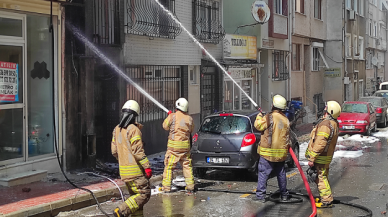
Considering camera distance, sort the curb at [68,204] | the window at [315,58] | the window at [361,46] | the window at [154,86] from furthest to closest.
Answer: the window at [361,46] → the window at [315,58] → the window at [154,86] → the curb at [68,204]

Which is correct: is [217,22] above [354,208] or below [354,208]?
above

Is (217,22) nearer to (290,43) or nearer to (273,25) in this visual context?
(273,25)

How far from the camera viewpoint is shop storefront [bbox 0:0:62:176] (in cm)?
1033

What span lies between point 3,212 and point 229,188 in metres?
4.58

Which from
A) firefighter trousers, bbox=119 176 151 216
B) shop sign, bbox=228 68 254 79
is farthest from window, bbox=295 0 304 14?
firefighter trousers, bbox=119 176 151 216

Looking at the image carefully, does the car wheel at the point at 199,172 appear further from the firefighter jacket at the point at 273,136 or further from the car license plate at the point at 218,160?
the firefighter jacket at the point at 273,136

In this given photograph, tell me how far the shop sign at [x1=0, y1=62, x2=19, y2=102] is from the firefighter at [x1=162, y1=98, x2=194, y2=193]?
3.40m

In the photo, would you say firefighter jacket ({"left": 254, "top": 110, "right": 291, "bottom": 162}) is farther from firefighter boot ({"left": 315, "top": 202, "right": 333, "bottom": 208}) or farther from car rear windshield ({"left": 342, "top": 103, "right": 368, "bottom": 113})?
car rear windshield ({"left": 342, "top": 103, "right": 368, "bottom": 113})

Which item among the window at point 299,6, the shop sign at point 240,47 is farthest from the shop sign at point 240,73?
the window at point 299,6

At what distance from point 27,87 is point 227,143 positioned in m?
4.62

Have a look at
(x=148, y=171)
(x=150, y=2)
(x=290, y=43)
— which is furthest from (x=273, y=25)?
(x=148, y=171)

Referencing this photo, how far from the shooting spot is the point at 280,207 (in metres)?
8.59

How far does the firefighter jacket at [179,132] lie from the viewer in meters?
9.79

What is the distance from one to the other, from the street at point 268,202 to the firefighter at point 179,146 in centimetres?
31
